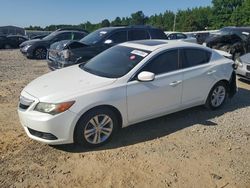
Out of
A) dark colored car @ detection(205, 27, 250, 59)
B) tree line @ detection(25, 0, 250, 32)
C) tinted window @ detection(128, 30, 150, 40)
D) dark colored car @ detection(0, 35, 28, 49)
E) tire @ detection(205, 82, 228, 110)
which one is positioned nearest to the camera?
tire @ detection(205, 82, 228, 110)

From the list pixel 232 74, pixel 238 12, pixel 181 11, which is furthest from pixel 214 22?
pixel 232 74

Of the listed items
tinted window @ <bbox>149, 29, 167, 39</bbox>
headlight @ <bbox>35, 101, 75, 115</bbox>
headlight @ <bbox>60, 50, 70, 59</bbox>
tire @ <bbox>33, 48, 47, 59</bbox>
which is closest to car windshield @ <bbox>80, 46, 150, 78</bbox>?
headlight @ <bbox>35, 101, 75, 115</bbox>

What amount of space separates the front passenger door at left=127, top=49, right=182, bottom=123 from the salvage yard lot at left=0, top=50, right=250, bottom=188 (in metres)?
0.40

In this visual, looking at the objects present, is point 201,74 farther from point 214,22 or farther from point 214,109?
point 214,22

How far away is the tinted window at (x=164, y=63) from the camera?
5.46 metres

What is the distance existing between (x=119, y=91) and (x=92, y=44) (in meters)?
4.71

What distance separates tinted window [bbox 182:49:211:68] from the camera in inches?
237

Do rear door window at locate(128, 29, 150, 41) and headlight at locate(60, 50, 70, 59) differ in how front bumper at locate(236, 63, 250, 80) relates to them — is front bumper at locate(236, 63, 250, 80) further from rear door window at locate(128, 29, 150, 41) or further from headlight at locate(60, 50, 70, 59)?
headlight at locate(60, 50, 70, 59)

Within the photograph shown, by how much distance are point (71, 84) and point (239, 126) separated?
318cm

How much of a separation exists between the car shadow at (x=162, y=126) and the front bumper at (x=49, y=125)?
314 millimetres

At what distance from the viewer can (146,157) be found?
4.67 m

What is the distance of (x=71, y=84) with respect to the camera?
4.97 meters

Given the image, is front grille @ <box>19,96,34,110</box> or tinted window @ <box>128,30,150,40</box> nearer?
front grille @ <box>19,96,34,110</box>

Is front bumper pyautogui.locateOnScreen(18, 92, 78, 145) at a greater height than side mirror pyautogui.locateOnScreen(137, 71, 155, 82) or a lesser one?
lesser
